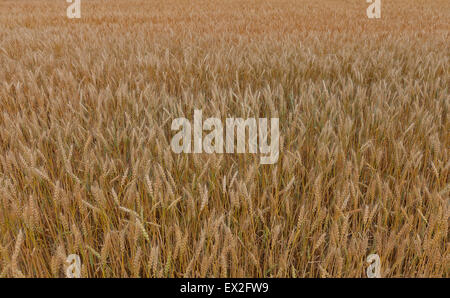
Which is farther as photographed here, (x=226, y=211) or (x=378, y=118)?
(x=378, y=118)

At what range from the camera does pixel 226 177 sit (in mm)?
995

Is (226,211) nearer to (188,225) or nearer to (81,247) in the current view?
(188,225)

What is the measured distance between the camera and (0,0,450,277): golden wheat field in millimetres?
756

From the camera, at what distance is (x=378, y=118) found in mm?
1266

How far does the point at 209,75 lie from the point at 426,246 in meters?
1.50

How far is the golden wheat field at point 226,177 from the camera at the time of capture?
756 mm

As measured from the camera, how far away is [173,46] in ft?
9.11

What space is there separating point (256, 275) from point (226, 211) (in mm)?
186

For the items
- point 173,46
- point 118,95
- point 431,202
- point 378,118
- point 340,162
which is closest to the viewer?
point 431,202

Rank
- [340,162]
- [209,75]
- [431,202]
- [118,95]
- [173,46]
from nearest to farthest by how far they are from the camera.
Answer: [431,202]
[340,162]
[118,95]
[209,75]
[173,46]

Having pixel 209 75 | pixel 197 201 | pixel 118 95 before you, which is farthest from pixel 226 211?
pixel 209 75
